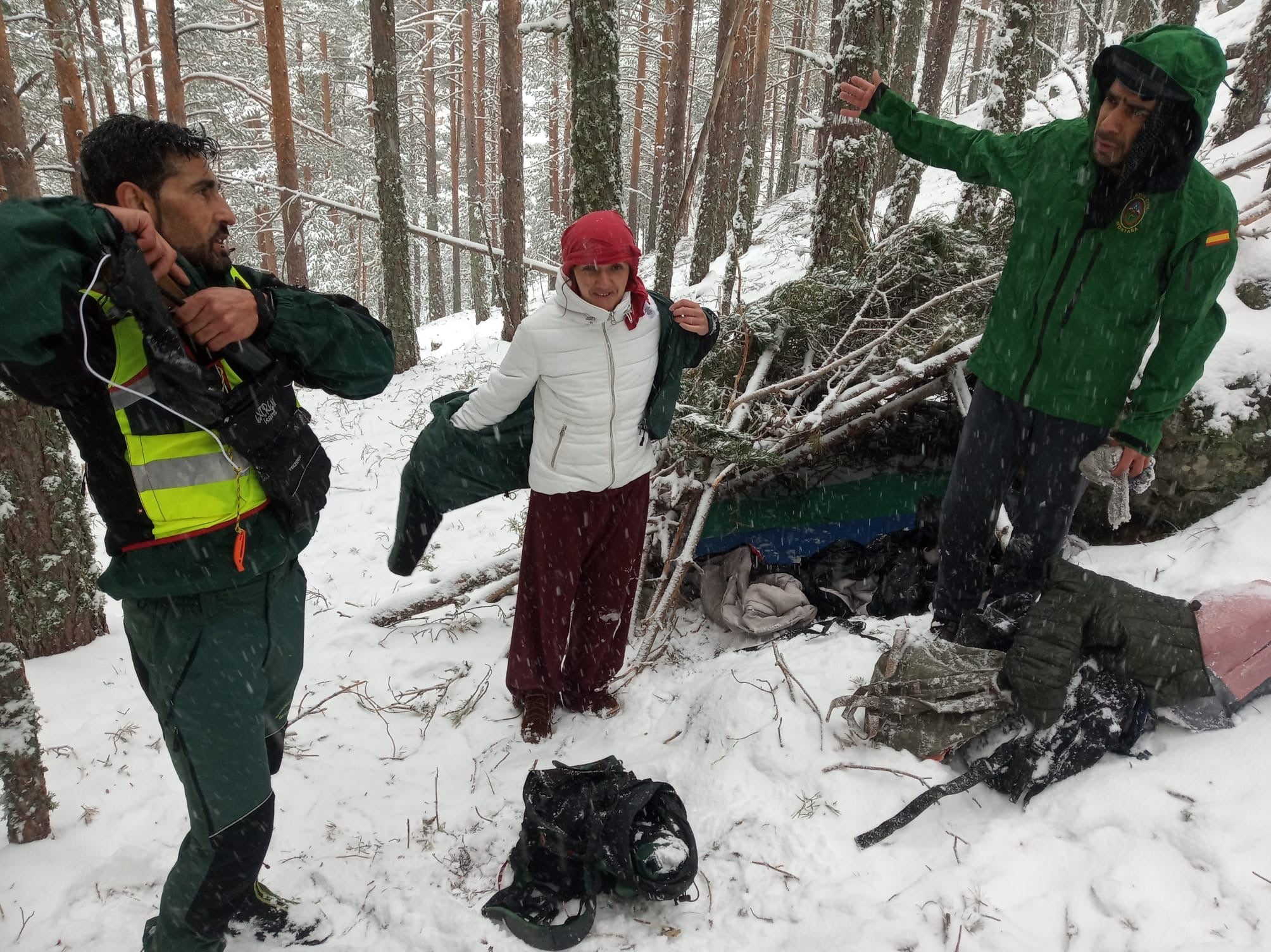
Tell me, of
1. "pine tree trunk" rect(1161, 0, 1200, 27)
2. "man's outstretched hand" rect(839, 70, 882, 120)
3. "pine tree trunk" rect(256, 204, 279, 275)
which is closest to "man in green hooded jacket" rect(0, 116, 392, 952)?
"man's outstretched hand" rect(839, 70, 882, 120)

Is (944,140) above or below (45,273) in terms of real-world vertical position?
above

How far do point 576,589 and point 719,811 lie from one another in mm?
1157

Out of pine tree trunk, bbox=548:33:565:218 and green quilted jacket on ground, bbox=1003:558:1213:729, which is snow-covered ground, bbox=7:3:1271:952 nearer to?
green quilted jacket on ground, bbox=1003:558:1213:729

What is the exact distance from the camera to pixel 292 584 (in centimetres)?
225

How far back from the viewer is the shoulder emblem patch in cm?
258

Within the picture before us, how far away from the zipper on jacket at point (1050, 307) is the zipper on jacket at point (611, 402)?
1.72 m

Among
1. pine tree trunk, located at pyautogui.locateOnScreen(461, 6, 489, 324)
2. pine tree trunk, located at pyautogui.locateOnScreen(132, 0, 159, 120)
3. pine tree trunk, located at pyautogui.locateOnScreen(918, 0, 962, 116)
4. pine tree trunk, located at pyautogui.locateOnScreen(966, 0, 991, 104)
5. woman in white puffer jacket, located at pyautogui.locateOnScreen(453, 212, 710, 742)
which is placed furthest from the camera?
pine tree trunk, located at pyautogui.locateOnScreen(966, 0, 991, 104)

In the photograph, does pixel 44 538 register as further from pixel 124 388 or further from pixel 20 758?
pixel 124 388

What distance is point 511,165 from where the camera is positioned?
11.9 metres


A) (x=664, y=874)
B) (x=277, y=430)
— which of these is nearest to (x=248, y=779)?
(x=277, y=430)

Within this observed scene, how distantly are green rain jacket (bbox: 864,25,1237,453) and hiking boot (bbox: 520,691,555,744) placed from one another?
2.56m

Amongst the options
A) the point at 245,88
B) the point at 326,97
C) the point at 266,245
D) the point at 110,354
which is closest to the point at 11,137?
the point at 110,354

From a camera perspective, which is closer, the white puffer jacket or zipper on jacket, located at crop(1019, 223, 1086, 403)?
zipper on jacket, located at crop(1019, 223, 1086, 403)

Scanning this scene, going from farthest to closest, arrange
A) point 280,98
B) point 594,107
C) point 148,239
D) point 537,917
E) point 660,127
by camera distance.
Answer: point 660,127
point 280,98
point 594,107
point 537,917
point 148,239
